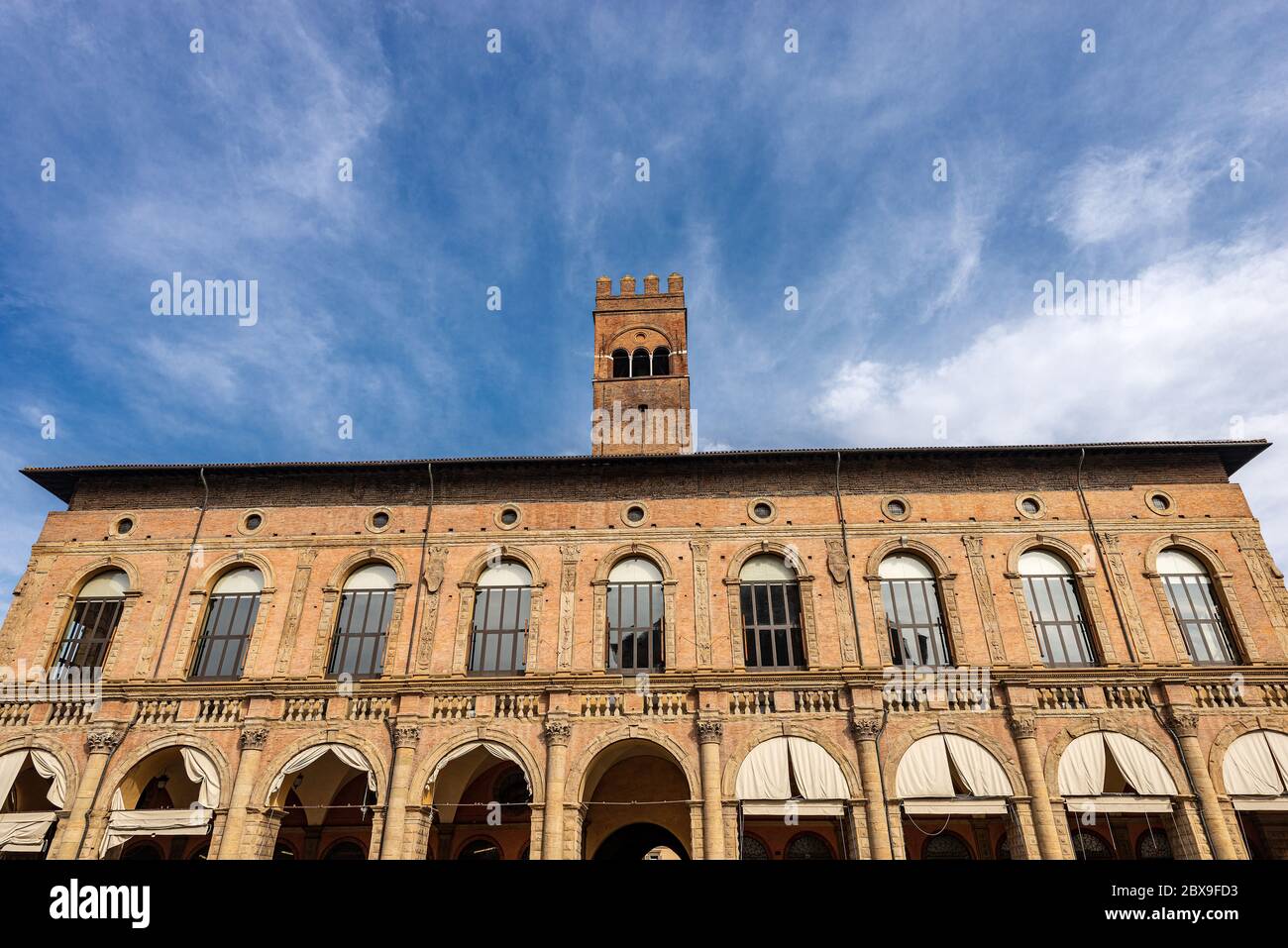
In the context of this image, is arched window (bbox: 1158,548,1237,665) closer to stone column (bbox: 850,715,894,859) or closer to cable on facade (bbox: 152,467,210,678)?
stone column (bbox: 850,715,894,859)

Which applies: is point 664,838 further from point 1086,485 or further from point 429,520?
point 1086,485

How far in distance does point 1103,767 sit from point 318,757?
19924 millimetres

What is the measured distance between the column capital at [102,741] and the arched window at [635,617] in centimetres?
1298

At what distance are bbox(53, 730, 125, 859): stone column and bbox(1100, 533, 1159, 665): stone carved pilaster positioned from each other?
27.0m

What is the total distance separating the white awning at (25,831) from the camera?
18.5m

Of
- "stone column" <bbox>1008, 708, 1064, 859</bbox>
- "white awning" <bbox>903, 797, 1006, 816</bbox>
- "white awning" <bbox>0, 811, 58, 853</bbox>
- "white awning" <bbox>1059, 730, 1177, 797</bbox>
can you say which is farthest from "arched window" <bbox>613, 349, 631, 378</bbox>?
"white awning" <bbox>0, 811, 58, 853</bbox>

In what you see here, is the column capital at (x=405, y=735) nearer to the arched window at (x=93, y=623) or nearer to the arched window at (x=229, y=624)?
the arched window at (x=229, y=624)

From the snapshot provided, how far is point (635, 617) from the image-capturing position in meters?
21.2

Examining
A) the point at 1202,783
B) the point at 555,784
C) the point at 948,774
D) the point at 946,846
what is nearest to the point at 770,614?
the point at 948,774

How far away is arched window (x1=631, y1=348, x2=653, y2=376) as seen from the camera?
120ft

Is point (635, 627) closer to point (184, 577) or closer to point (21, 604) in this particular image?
point (184, 577)

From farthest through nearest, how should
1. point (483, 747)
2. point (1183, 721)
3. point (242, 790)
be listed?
point (483, 747) < point (242, 790) < point (1183, 721)
